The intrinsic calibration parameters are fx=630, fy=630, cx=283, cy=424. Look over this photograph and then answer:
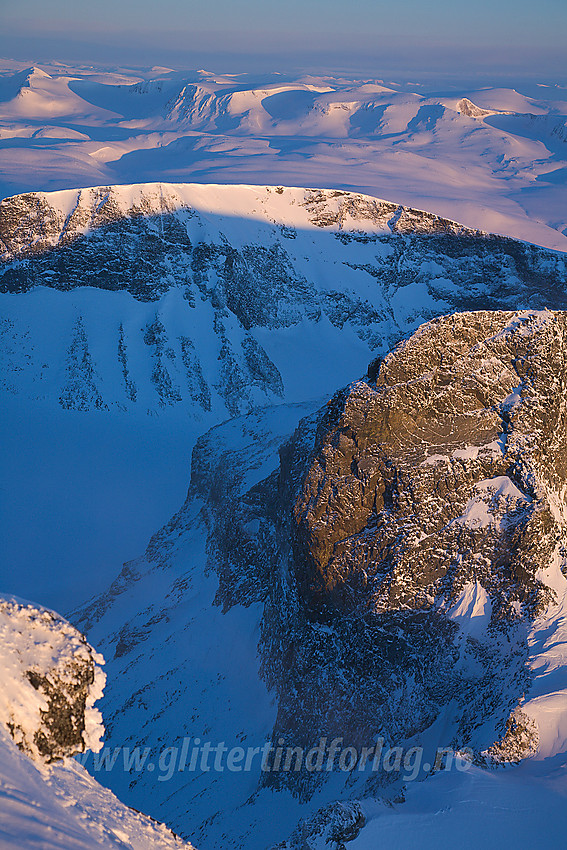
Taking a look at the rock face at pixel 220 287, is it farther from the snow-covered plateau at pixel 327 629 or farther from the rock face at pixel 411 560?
the rock face at pixel 411 560

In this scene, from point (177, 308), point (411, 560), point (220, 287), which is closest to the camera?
point (411, 560)

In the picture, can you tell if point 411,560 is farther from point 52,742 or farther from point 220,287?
point 220,287

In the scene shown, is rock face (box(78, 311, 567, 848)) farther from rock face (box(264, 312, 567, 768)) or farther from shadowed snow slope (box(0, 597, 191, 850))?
shadowed snow slope (box(0, 597, 191, 850))

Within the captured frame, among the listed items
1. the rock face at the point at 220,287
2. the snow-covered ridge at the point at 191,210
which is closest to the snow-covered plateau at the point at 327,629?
the rock face at the point at 220,287

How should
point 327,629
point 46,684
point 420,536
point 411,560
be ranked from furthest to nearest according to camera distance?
1. point 327,629
2. point 420,536
3. point 411,560
4. point 46,684

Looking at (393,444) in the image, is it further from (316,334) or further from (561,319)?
(316,334)

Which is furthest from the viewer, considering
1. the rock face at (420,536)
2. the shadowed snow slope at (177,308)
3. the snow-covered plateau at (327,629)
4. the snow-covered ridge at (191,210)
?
the snow-covered ridge at (191,210)

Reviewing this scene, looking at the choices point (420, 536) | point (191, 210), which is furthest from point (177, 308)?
point (420, 536)
